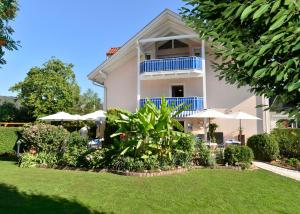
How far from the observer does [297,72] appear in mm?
2498

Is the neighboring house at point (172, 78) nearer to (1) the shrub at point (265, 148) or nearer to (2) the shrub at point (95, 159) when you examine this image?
(1) the shrub at point (265, 148)

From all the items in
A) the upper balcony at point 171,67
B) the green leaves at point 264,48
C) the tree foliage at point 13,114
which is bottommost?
the green leaves at point 264,48

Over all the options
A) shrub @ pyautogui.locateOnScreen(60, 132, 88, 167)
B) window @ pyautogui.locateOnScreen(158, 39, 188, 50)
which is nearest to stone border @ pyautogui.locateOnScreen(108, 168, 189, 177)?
shrub @ pyautogui.locateOnScreen(60, 132, 88, 167)

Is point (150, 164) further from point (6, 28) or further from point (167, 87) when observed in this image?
point (167, 87)

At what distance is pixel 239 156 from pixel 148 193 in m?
6.84

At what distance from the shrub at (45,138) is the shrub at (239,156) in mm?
9290

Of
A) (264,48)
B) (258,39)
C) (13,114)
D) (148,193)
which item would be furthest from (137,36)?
(13,114)

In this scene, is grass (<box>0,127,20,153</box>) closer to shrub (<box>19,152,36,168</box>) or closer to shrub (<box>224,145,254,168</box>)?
shrub (<box>19,152,36,168</box>)

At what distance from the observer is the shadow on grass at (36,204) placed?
7.60 m

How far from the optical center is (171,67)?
23578 mm

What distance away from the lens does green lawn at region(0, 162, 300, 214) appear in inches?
312

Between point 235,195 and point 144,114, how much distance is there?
20.7 feet

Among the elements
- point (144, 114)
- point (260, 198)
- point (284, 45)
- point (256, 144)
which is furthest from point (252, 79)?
point (256, 144)

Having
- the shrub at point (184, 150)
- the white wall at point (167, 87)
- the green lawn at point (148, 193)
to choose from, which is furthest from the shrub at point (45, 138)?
the white wall at point (167, 87)
